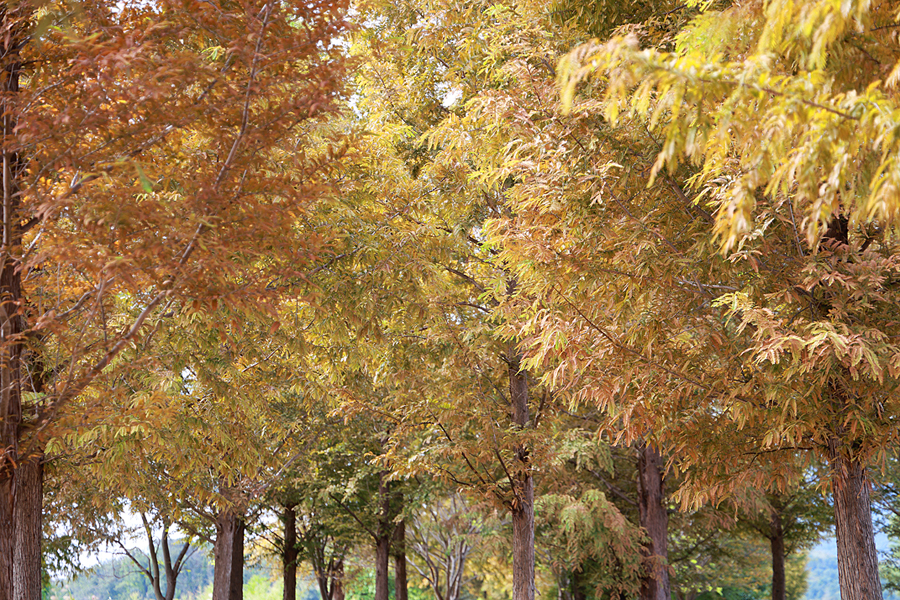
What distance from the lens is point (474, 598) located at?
→ 33.8 m

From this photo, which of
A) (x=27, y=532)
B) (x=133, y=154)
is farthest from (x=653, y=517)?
(x=133, y=154)

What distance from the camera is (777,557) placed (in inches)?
808

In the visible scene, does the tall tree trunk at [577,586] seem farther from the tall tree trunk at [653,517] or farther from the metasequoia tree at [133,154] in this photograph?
the metasequoia tree at [133,154]

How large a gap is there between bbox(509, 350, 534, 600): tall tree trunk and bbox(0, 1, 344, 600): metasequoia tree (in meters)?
6.42

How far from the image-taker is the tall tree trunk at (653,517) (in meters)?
16.1

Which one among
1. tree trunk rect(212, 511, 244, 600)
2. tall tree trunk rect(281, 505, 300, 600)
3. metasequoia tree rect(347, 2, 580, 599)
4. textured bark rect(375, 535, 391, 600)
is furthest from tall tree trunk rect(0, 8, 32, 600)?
tall tree trunk rect(281, 505, 300, 600)

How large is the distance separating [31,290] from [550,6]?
5.23 m

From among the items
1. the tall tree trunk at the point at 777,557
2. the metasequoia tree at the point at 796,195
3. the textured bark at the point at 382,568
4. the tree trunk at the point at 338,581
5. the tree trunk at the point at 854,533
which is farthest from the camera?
the tree trunk at the point at 338,581

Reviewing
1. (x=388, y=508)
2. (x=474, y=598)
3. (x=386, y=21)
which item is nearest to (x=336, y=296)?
(x=386, y=21)

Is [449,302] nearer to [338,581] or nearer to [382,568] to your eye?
[382,568]

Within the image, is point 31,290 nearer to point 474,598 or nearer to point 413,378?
point 413,378

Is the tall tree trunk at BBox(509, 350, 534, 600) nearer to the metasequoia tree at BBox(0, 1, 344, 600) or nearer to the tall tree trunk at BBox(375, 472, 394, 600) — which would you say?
the metasequoia tree at BBox(0, 1, 344, 600)

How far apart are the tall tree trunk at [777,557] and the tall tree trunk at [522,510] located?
491 inches

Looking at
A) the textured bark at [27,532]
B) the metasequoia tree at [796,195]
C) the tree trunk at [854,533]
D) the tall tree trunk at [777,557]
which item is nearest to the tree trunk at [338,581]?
the tall tree trunk at [777,557]
